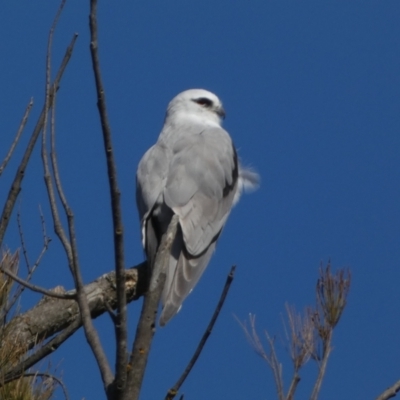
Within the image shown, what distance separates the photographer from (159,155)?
5.61 m

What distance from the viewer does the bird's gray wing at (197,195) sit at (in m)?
4.79

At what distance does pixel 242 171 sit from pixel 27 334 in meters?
2.78

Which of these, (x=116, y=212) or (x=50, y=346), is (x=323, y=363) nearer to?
(x=50, y=346)

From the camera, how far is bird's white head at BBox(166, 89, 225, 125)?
720 centimetres

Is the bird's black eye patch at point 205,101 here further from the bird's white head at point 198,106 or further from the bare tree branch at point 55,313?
the bare tree branch at point 55,313

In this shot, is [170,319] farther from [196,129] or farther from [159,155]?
[196,129]

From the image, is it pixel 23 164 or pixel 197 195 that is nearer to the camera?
pixel 23 164

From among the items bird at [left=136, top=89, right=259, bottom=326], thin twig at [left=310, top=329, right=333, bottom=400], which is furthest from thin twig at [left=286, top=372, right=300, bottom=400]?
bird at [left=136, top=89, right=259, bottom=326]

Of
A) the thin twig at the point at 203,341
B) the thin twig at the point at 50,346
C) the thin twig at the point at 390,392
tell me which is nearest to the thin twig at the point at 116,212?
the thin twig at the point at 203,341

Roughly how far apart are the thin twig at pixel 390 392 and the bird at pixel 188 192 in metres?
2.12

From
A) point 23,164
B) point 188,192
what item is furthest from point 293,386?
point 188,192

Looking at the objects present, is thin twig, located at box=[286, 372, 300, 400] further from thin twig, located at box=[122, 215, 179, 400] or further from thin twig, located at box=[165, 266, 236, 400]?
thin twig, located at box=[122, 215, 179, 400]

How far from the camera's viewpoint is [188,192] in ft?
17.3

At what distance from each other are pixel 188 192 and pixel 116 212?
318 cm
